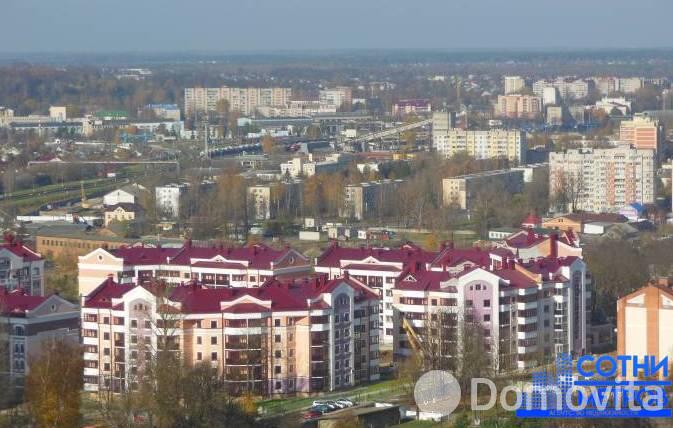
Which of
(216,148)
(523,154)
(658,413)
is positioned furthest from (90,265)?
(216,148)

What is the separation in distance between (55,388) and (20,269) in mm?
3455

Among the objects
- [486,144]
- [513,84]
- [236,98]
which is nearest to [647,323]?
[486,144]

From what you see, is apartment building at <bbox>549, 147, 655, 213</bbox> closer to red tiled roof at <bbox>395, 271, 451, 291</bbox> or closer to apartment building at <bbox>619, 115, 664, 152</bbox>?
apartment building at <bbox>619, 115, 664, 152</bbox>

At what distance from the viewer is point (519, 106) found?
40781 millimetres

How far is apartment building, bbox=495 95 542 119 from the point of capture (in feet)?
133

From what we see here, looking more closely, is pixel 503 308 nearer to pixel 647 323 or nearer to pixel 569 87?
pixel 647 323

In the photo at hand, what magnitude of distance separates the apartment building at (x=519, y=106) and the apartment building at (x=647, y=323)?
30.3 metres

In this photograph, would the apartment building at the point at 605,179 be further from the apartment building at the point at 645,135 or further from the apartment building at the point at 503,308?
the apartment building at the point at 503,308

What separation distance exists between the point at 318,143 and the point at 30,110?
1437 centimetres

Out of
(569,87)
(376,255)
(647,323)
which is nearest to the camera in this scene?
(647,323)

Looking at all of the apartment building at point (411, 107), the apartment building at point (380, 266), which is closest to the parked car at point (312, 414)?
the apartment building at point (380, 266)

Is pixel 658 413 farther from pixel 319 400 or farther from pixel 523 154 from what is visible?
pixel 523 154

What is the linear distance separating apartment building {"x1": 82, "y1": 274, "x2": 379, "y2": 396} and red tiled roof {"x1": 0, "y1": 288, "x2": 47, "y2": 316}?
0.33 metres

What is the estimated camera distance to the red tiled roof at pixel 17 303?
1013 centimetres
